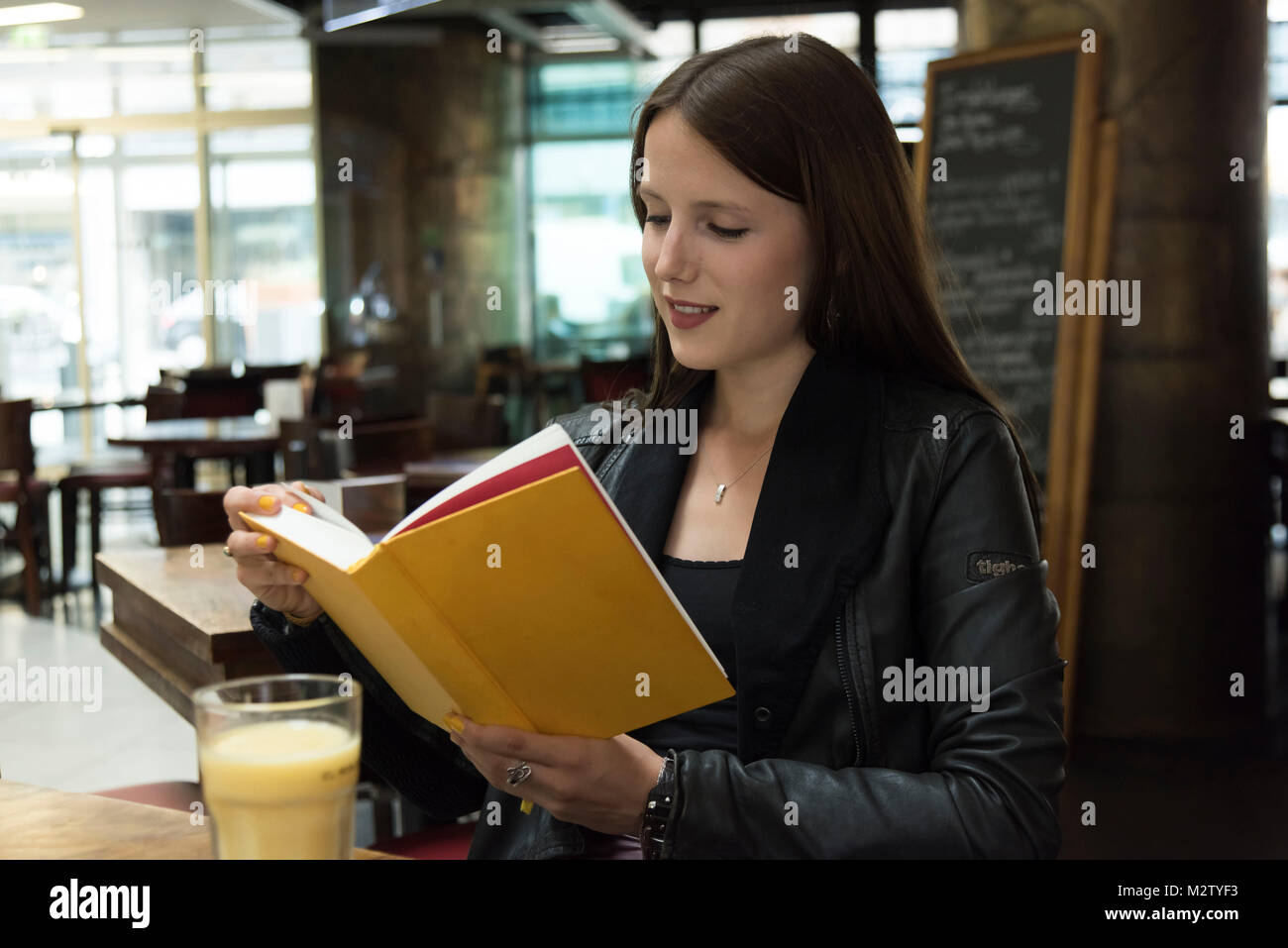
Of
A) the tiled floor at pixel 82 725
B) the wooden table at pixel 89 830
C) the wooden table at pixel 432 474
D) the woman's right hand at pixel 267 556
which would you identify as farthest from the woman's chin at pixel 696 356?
the tiled floor at pixel 82 725

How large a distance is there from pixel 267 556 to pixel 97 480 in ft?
17.1

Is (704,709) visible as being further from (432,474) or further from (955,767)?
(432,474)

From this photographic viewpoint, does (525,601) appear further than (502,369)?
No

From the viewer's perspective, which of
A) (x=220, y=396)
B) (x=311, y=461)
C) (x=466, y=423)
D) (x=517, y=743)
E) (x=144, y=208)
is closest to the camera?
(x=517, y=743)

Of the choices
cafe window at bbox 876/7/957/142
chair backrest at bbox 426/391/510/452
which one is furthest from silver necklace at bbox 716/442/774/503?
cafe window at bbox 876/7/957/142

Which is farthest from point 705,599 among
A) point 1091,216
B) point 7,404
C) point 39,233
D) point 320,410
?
point 39,233

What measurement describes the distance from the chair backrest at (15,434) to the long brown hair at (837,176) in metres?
4.76

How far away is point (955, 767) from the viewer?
3.73 ft

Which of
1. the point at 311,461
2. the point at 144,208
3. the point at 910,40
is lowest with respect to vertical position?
the point at 311,461

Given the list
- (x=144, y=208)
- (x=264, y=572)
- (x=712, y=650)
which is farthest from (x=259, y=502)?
(x=144, y=208)

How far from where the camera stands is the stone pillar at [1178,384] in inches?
142

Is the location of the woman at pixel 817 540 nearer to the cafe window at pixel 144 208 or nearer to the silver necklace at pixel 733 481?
the silver necklace at pixel 733 481

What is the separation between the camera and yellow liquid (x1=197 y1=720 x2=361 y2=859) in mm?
682

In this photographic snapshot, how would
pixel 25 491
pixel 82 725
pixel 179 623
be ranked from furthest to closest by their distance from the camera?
pixel 25 491 < pixel 82 725 < pixel 179 623
